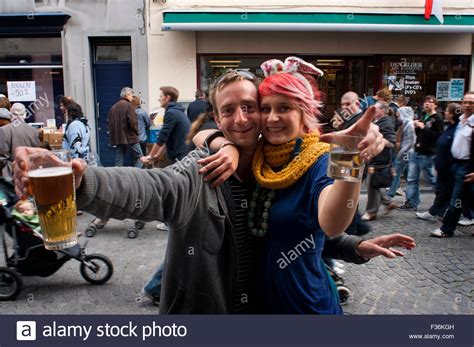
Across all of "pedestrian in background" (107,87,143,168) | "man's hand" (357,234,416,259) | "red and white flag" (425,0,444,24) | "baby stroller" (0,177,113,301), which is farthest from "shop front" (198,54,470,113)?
"man's hand" (357,234,416,259)

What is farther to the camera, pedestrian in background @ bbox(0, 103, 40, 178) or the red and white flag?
the red and white flag

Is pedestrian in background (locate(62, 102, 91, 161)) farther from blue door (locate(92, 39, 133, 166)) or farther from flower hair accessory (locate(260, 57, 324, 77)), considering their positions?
flower hair accessory (locate(260, 57, 324, 77))

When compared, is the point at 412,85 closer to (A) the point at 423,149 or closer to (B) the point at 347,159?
(A) the point at 423,149

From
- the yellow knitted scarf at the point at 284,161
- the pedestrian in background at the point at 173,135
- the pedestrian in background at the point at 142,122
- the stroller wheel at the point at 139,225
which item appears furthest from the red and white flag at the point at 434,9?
the yellow knitted scarf at the point at 284,161

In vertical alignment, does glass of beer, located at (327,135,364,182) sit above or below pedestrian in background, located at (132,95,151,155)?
above

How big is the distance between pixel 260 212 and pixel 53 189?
0.74 meters

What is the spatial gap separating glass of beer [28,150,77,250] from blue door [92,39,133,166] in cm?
994

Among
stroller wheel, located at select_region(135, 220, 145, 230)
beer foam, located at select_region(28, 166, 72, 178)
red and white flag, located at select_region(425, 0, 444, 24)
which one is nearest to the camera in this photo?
beer foam, located at select_region(28, 166, 72, 178)

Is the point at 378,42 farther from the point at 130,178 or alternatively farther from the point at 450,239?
the point at 130,178

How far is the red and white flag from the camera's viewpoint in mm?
10281

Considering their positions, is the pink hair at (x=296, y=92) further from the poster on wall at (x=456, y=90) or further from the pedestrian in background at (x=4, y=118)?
the poster on wall at (x=456, y=90)

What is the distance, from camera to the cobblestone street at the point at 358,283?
3.96 meters

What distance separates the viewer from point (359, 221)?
14.4 ft

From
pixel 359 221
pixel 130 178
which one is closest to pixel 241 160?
pixel 130 178
